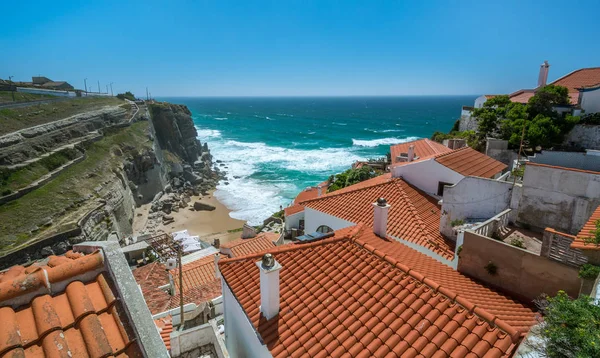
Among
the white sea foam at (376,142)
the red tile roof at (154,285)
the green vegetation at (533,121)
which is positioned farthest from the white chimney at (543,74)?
the white sea foam at (376,142)

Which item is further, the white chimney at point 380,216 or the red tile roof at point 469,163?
the red tile roof at point 469,163

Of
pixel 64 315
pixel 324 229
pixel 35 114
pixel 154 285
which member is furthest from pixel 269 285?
pixel 35 114

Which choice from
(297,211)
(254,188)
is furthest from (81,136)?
(297,211)

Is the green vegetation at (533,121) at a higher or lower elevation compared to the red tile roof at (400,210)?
higher

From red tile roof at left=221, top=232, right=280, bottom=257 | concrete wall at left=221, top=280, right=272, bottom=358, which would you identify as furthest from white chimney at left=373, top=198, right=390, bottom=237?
red tile roof at left=221, top=232, right=280, bottom=257

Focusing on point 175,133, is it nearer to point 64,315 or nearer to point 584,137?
point 584,137

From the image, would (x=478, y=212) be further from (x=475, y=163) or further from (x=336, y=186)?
(x=336, y=186)

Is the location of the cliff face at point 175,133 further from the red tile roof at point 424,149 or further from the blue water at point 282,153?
the red tile roof at point 424,149
